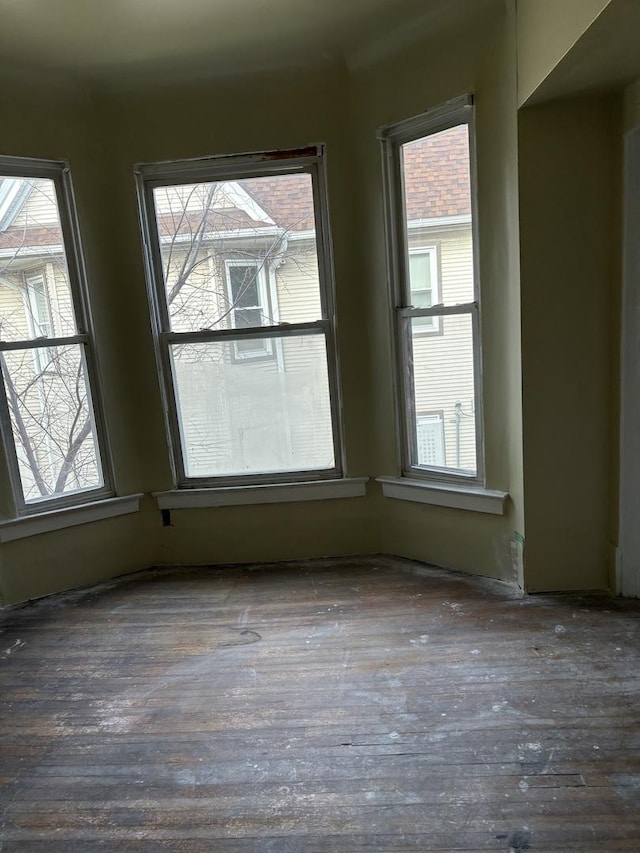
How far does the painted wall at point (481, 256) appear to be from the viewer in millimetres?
2498

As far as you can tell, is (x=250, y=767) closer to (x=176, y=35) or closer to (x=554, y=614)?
(x=554, y=614)

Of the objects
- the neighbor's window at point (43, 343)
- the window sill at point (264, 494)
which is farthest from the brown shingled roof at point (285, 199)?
the window sill at point (264, 494)

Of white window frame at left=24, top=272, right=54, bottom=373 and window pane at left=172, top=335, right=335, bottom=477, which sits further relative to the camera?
window pane at left=172, top=335, right=335, bottom=477

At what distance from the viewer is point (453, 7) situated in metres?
2.49

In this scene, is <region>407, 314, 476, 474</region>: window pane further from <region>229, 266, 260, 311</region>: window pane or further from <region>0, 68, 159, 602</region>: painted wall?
<region>0, 68, 159, 602</region>: painted wall

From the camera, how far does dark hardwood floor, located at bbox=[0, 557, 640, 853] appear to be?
160 cm

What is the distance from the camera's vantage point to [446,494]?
2.98 meters

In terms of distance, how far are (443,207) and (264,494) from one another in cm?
177

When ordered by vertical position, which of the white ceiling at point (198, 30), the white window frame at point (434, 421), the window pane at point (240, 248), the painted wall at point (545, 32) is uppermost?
the white ceiling at point (198, 30)

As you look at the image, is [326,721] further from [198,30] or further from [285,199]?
[198,30]

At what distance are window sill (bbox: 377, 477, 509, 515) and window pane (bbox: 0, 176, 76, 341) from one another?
199cm

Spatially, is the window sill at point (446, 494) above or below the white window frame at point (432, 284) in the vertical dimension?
below

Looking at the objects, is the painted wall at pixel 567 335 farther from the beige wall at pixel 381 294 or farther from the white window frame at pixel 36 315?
the white window frame at pixel 36 315

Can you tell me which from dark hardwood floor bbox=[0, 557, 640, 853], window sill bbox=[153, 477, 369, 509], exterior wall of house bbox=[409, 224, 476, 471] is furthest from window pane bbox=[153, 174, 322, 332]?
dark hardwood floor bbox=[0, 557, 640, 853]
